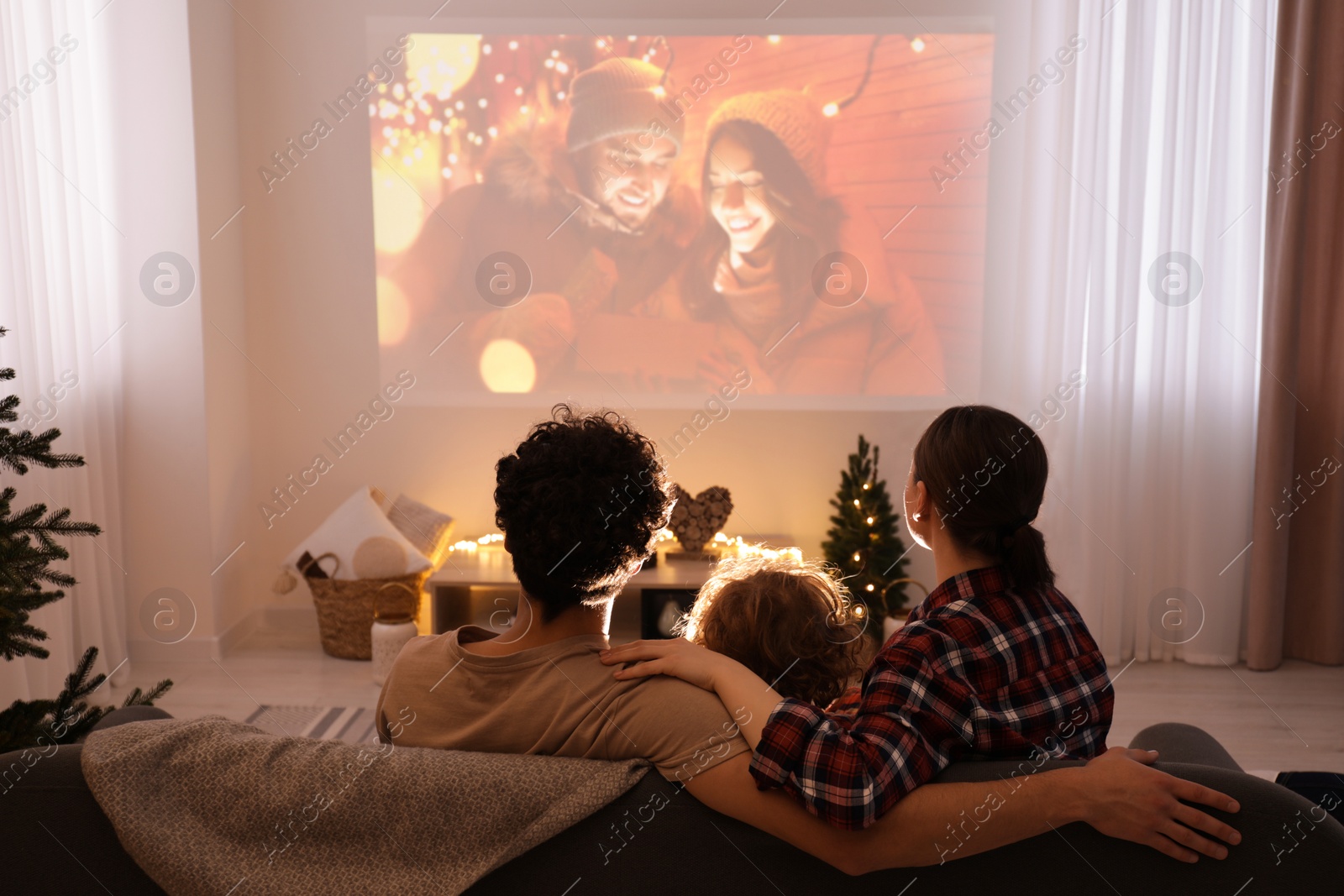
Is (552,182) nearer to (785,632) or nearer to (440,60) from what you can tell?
(440,60)

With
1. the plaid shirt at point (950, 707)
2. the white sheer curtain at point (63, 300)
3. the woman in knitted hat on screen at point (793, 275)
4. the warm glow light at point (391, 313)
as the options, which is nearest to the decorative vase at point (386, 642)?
the white sheer curtain at point (63, 300)

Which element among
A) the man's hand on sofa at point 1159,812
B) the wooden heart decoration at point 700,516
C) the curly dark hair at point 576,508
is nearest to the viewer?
the man's hand on sofa at point 1159,812

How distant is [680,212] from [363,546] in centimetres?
168

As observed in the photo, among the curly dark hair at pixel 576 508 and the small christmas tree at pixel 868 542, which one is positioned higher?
the curly dark hair at pixel 576 508

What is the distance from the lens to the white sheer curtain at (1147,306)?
11.3ft

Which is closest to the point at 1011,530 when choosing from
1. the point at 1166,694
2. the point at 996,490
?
the point at 996,490

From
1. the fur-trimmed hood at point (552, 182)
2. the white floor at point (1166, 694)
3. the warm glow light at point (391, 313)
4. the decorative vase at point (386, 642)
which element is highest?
the fur-trimmed hood at point (552, 182)

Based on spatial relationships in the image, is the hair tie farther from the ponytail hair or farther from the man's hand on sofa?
the man's hand on sofa

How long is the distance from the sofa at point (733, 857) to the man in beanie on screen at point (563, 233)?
119 inches

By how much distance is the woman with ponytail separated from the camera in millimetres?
978

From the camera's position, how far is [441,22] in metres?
3.82

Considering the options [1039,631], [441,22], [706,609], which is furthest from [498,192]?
[1039,631]

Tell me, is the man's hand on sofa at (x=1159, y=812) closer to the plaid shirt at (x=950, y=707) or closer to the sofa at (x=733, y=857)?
the sofa at (x=733, y=857)

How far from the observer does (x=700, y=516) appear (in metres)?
3.76
